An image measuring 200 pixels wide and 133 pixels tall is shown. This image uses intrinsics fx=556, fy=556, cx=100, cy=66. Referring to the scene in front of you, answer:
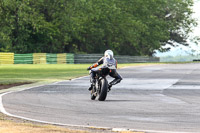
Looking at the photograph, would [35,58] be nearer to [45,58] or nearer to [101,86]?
[45,58]

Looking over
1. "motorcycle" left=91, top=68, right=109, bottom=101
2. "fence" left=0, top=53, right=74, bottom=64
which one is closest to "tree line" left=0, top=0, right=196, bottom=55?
"fence" left=0, top=53, right=74, bottom=64

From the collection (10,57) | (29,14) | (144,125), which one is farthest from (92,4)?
(144,125)

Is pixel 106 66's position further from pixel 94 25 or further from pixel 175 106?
pixel 94 25

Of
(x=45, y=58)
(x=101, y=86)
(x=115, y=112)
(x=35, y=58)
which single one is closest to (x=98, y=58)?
(x=45, y=58)

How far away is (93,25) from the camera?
298ft

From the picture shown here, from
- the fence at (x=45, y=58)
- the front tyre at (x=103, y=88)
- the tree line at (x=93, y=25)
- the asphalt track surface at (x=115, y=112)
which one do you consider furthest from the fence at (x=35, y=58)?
the front tyre at (x=103, y=88)

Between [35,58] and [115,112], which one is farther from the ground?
[115,112]

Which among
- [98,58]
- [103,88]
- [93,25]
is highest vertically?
[93,25]

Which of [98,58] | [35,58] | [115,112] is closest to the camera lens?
[115,112]

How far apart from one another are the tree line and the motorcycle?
46.3m

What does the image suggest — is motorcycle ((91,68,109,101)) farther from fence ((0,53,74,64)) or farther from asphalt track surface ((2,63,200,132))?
fence ((0,53,74,64))

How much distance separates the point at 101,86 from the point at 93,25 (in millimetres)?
73809

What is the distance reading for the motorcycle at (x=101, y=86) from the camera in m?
17.2

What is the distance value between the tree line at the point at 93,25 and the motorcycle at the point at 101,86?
152 ft
